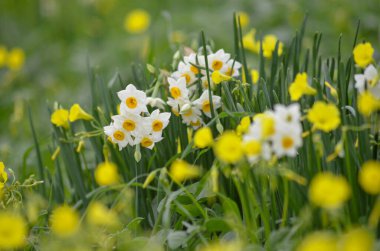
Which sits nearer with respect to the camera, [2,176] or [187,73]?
[2,176]

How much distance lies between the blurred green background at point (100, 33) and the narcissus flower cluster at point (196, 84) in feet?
3.34

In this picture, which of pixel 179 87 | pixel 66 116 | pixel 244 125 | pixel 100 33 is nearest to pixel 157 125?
pixel 179 87

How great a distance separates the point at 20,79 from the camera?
3928mm

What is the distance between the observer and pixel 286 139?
0.99 metres

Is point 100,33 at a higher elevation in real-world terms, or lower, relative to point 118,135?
higher

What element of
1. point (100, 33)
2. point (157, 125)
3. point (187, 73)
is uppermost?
point (100, 33)

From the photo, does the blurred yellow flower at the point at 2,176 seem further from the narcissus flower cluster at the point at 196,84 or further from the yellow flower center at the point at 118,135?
the narcissus flower cluster at the point at 196,84

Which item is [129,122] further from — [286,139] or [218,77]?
[286,139]

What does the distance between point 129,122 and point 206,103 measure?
0.22 meters

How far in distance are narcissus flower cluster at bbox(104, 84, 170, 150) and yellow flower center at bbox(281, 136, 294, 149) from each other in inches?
17.1

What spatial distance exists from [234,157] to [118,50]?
3053 mm

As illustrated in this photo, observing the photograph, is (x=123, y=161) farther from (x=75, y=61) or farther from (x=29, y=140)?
(x=75, y=61)

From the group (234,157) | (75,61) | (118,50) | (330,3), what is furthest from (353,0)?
(234,157)

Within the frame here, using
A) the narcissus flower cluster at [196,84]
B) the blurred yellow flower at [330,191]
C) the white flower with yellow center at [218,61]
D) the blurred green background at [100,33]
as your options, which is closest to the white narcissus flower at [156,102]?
the narcissus flower cluster at [196,84]
